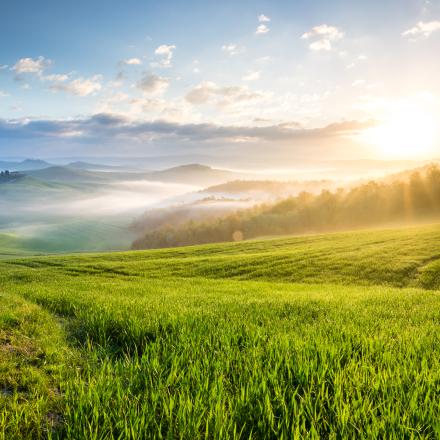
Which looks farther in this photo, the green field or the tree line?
the tree line

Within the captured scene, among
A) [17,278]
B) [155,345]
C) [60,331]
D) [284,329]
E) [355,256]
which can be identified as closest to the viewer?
[155,345]

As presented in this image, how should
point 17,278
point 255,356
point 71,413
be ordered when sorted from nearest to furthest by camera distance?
point 71,413, point 255,356, point 17,278

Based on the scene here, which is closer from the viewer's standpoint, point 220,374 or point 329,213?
point 220,374

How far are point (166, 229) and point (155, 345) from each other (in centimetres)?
16653

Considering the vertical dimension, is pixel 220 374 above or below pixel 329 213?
below

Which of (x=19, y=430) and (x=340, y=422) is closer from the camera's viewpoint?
(x=340, y=422)

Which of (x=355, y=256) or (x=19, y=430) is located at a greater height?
(x=19, y=430)

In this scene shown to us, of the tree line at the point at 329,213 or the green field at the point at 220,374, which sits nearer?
the green field at the point at 220,374

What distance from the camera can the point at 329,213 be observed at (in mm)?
126312

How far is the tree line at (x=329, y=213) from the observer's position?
108m

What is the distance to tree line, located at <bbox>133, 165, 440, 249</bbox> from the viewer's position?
108 m

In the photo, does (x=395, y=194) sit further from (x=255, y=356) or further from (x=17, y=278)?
(x=255, y=356)

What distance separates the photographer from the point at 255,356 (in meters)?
5.00

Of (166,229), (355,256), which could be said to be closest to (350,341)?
(355,256)
